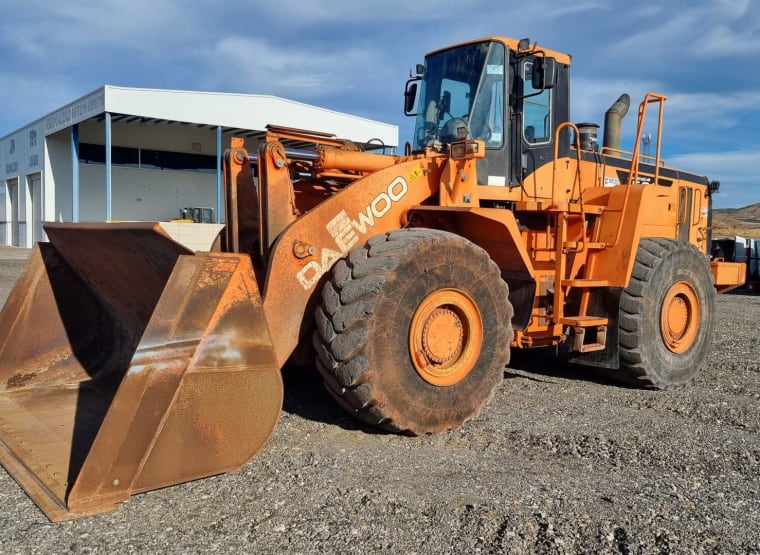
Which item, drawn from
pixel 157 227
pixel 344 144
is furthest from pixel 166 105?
pixel 157 227

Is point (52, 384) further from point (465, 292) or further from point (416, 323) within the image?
point (465, 292)

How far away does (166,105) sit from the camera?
2200 centimetres

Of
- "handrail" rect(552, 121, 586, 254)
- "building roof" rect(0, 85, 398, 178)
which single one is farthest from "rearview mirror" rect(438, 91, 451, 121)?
"building roof" rect(0, 85, 398, 178)

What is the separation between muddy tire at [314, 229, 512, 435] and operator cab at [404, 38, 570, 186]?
1322 mm

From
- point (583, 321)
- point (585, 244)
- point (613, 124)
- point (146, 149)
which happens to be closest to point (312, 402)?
point (583, 321)

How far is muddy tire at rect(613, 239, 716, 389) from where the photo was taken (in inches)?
225

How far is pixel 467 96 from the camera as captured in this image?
552 centimetres

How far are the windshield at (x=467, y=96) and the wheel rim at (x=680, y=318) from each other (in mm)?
2276

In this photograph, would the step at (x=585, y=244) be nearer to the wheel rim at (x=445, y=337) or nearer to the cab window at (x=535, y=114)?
the cab window at (x=535, y=114)

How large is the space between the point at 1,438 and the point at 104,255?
53.1 inches

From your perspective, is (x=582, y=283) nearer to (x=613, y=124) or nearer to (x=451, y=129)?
(x=451, y=129)

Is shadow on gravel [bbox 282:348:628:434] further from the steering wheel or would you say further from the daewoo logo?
the steering wheel

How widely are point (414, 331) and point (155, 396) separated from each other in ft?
5.33

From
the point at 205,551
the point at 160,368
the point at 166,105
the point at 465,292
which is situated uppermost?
the point at 166,105
